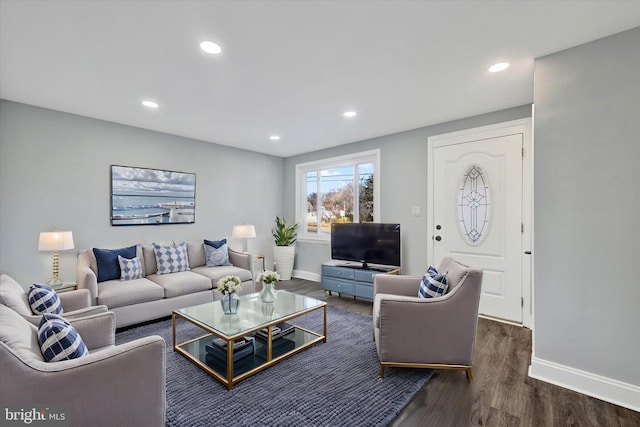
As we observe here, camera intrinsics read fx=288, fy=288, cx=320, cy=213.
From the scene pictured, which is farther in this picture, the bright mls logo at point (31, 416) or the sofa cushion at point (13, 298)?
the sofa cushion at point (13, 298)

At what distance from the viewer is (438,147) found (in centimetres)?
389

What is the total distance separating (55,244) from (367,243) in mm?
3730

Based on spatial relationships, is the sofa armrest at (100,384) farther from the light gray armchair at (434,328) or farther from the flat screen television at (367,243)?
the flat screen television at (367,243)

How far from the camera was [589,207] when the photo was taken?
6.77 ft

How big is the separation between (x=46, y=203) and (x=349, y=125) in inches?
149

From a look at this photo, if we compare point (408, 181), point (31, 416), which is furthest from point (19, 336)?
point (408, 181)

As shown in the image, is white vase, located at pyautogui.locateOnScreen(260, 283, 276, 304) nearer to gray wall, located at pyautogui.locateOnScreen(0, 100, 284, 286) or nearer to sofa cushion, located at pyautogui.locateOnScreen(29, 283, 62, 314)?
sofa cushion, located at pyautogui.locateOnScreen(29, 283, 62, 314)

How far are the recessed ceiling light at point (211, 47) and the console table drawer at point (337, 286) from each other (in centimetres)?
332

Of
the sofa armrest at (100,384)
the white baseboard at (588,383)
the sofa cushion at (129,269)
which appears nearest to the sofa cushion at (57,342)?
the sofa armrest at (100,384)

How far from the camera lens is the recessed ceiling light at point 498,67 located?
94.3 inches

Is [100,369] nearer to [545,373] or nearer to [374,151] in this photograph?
[545,373]

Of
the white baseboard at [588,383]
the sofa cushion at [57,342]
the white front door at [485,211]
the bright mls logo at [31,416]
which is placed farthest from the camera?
the white front door at [485,211]

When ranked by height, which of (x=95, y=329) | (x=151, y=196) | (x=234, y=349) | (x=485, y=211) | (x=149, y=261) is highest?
(x=151, y=196)

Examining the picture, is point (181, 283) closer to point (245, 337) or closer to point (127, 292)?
point (127, 292)
